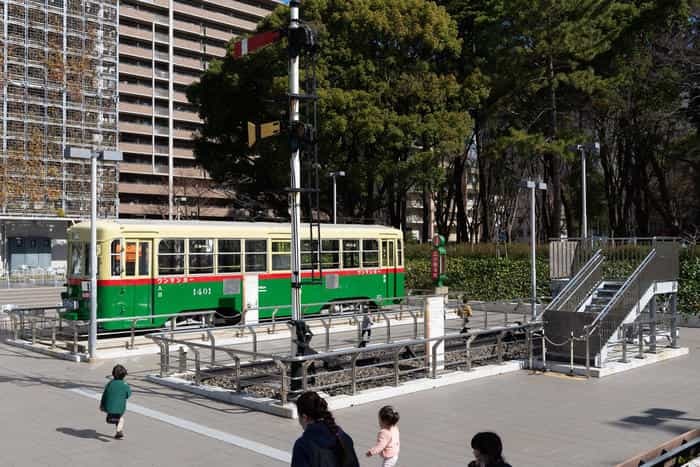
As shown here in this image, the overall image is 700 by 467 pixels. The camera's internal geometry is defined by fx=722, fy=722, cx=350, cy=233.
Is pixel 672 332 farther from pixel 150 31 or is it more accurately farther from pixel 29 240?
pixel 150 31

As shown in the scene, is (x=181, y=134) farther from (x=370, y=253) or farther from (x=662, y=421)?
(x=662, y=421)

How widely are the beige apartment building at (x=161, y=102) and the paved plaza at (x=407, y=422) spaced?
196 ft

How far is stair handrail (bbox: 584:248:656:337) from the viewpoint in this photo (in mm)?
14937

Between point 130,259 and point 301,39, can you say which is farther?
point 130,259

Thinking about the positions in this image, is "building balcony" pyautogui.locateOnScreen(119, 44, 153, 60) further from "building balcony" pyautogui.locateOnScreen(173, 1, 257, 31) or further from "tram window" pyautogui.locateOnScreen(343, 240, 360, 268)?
"tram window" pyautogui.locateOnScreen(343, 240, 360, 268)

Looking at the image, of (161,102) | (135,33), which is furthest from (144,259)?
(135,33)

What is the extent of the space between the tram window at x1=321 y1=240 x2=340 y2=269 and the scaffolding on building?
3237 centimetres

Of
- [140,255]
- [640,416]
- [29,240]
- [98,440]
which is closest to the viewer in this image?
[98,440]

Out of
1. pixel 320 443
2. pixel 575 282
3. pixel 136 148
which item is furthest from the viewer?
pixel 136 148

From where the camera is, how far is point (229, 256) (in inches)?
850

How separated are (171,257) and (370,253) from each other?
27.2 ft

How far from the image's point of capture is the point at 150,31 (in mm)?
77562

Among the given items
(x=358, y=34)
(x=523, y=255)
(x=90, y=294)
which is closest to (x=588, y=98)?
(x=523, y=255)

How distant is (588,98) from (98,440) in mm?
28732
